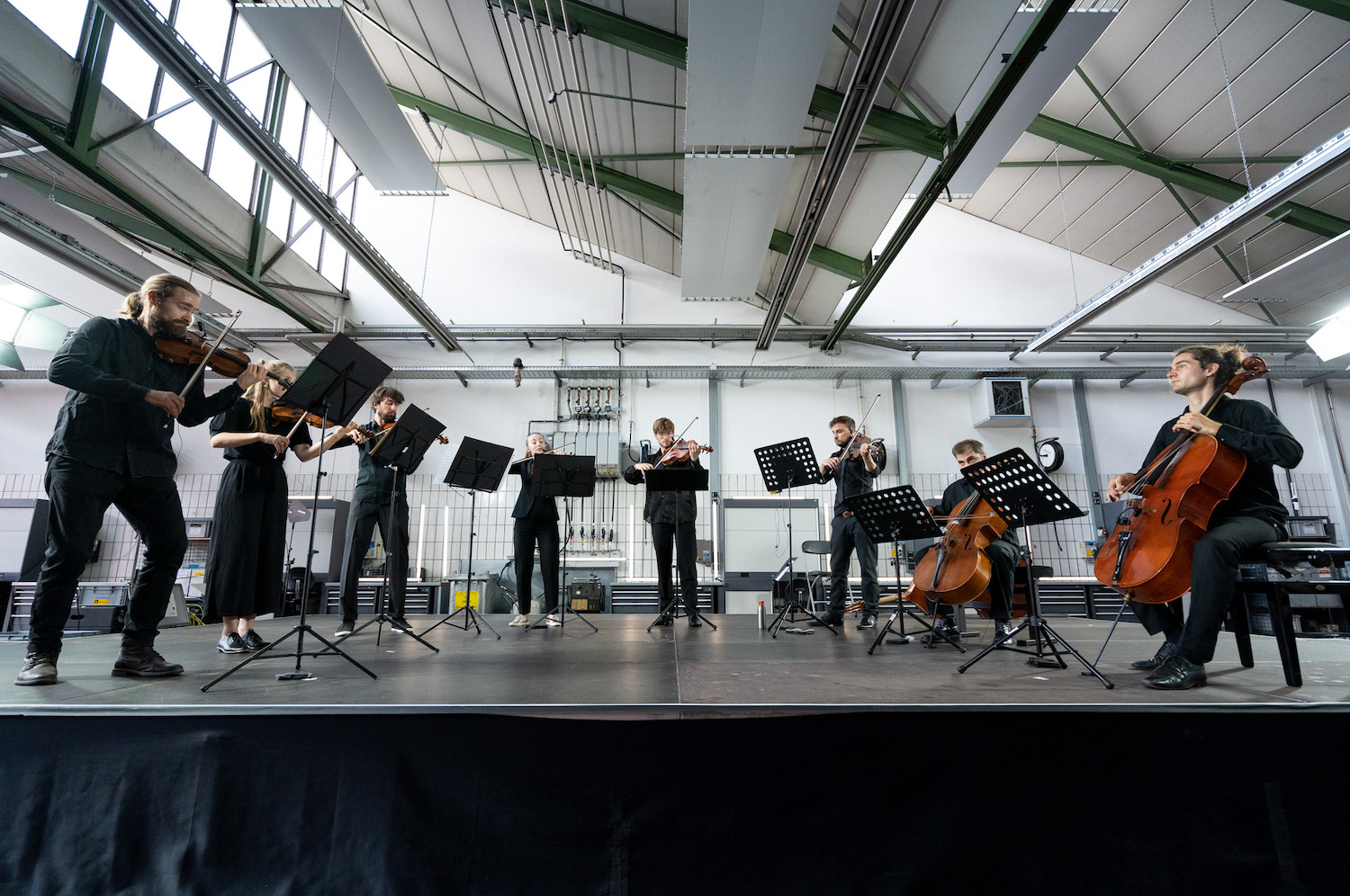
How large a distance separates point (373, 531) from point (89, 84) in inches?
149

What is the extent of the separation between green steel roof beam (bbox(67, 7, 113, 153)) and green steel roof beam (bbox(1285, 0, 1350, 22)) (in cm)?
857

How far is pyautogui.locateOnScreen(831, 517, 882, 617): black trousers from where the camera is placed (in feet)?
14.7

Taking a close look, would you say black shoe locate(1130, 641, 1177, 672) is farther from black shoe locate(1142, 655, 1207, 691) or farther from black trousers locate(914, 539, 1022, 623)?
black trousers locate(914, 539, 1022, 623)

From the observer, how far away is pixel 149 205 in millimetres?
5066

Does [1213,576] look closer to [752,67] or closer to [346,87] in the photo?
[752,67]

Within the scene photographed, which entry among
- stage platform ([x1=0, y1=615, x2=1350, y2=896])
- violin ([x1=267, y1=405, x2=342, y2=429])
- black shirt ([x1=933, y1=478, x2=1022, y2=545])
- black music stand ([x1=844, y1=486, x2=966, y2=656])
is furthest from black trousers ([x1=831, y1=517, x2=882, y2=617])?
violin ([x1=267, y1=405, x2=342, y2=429])

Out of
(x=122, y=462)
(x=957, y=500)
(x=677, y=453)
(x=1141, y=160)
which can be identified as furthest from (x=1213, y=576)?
(x=1141, y=160)

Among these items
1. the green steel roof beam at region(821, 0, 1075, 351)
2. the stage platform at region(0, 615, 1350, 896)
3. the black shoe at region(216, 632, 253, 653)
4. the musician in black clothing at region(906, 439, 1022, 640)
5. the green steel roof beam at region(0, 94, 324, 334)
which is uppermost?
the green steel roof beam at region(821, 0, 1075, 351)

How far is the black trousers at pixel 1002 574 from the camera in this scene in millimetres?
3701

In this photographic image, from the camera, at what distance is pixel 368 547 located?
13.3 feet

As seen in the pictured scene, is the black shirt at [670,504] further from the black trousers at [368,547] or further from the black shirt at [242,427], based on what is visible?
the black shirt at [242,427]

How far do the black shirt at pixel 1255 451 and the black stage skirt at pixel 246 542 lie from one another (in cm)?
424

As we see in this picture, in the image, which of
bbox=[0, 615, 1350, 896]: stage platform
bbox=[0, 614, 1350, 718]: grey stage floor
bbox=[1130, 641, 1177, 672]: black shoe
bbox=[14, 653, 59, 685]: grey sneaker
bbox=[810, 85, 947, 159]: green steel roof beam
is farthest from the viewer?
bbox=[810, 85, 947, 159]: green steel roof beam

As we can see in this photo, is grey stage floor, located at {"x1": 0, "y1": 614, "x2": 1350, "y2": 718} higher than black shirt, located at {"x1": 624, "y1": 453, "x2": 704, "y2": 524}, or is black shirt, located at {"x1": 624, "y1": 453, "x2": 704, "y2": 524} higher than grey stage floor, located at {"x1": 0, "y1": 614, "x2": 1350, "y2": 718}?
black shirt, located at {"x1": 624, "y1": 453, "x2": 704, "y2": 524}
